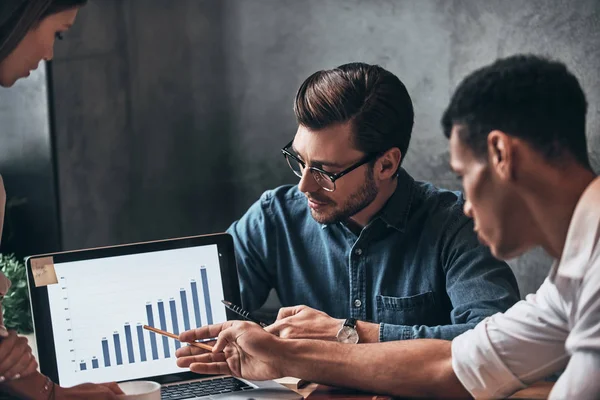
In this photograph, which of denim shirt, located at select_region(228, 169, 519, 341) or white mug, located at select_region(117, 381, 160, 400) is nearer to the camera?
white mug, located at select_region(117, 381, 160, 400)

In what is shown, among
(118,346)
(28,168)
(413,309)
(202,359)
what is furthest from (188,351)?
(28,168)

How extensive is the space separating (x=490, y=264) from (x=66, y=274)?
35.5 inches

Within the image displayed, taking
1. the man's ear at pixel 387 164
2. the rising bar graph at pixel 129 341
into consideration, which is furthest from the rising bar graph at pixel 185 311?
the man's ear at pixel 387 164

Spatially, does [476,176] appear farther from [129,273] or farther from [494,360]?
[129,273]

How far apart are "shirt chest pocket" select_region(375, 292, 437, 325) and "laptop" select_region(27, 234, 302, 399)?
15.1 inches

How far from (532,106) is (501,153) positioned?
3.2 inches

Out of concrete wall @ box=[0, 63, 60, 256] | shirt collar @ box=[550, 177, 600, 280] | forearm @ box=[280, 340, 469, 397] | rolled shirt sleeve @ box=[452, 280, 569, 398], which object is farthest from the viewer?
concrete wall @ box=[0, 63, 60, 256]

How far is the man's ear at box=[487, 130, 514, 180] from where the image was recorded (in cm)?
125

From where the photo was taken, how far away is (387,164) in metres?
2.04

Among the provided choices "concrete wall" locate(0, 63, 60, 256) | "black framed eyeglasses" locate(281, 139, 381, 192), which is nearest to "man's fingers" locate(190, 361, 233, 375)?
"black framed eyeglasses" locate(281, 139, 381, 192)

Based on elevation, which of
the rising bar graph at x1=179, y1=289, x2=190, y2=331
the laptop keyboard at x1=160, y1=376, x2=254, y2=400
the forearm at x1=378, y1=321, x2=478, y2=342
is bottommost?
the laptop keyboard at x1=160, y1=376, x2=254, y2=400

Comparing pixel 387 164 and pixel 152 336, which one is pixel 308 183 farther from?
pixel 152 336

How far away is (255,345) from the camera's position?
1.62 meters

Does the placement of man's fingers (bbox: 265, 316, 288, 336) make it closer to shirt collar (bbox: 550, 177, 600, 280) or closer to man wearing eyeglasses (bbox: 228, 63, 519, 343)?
man wearing eyeglasses (bbox: 228, 63, 519, 343)
